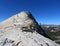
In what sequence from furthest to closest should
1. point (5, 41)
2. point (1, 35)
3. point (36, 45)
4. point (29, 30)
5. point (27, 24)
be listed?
point (27, 24), point (29, 30), point (1, 35), point (5, 41), point (36, 45)

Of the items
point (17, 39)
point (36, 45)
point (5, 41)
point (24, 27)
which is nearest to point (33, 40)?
point (36, 45)

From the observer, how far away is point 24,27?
1026 centimetres

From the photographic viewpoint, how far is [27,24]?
35.0 feet

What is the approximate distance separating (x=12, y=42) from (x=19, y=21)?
334cm

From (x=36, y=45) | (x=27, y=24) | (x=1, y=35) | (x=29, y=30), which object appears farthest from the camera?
(x=27, y=24)

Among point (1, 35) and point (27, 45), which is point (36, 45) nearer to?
point (27, 45)

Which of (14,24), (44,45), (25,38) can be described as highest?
(14,24)

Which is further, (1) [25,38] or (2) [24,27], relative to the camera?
(2) [24,27]

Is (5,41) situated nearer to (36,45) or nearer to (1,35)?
(1,35)

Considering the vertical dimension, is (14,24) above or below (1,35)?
above

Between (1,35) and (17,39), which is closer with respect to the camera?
(17,39)

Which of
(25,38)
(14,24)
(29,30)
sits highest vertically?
(14,24)

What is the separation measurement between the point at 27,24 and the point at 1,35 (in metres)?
2.48

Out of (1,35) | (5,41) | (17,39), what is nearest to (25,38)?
(17,39)
